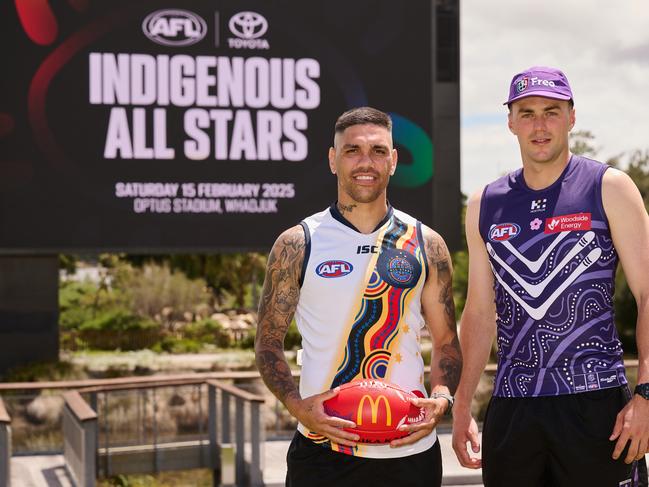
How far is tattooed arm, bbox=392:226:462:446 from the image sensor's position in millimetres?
3463

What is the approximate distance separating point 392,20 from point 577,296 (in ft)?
36.2

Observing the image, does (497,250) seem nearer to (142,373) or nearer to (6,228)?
(6,228)

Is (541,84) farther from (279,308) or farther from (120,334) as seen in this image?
(120,334)

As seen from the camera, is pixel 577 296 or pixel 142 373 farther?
pixel 142 373

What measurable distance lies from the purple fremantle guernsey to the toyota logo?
1045 cm

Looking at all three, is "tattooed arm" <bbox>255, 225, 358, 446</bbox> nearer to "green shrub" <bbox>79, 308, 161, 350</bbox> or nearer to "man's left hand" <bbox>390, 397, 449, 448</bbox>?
"man's left hand" <bbox>390, 397, 449, 448</bbox>

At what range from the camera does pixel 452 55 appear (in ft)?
Result: 47.2

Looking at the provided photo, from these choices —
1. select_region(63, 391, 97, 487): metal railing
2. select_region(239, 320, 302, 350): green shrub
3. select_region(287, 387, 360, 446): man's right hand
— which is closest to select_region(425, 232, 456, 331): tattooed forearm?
select_region(287, 387, 360, 446): man's right hand

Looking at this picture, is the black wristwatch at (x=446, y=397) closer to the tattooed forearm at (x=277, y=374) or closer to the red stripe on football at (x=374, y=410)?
the red stripe on football at (x=374, y=410)

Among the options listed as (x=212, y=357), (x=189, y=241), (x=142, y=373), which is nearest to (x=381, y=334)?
(x=189, y=241)

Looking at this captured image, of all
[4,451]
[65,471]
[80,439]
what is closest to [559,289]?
[4,451]

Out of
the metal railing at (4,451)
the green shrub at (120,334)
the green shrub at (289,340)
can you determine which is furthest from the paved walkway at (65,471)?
the green shrub at (120,334)

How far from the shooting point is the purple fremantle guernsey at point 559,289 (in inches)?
129

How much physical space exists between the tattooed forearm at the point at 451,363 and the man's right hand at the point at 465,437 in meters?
0.19
